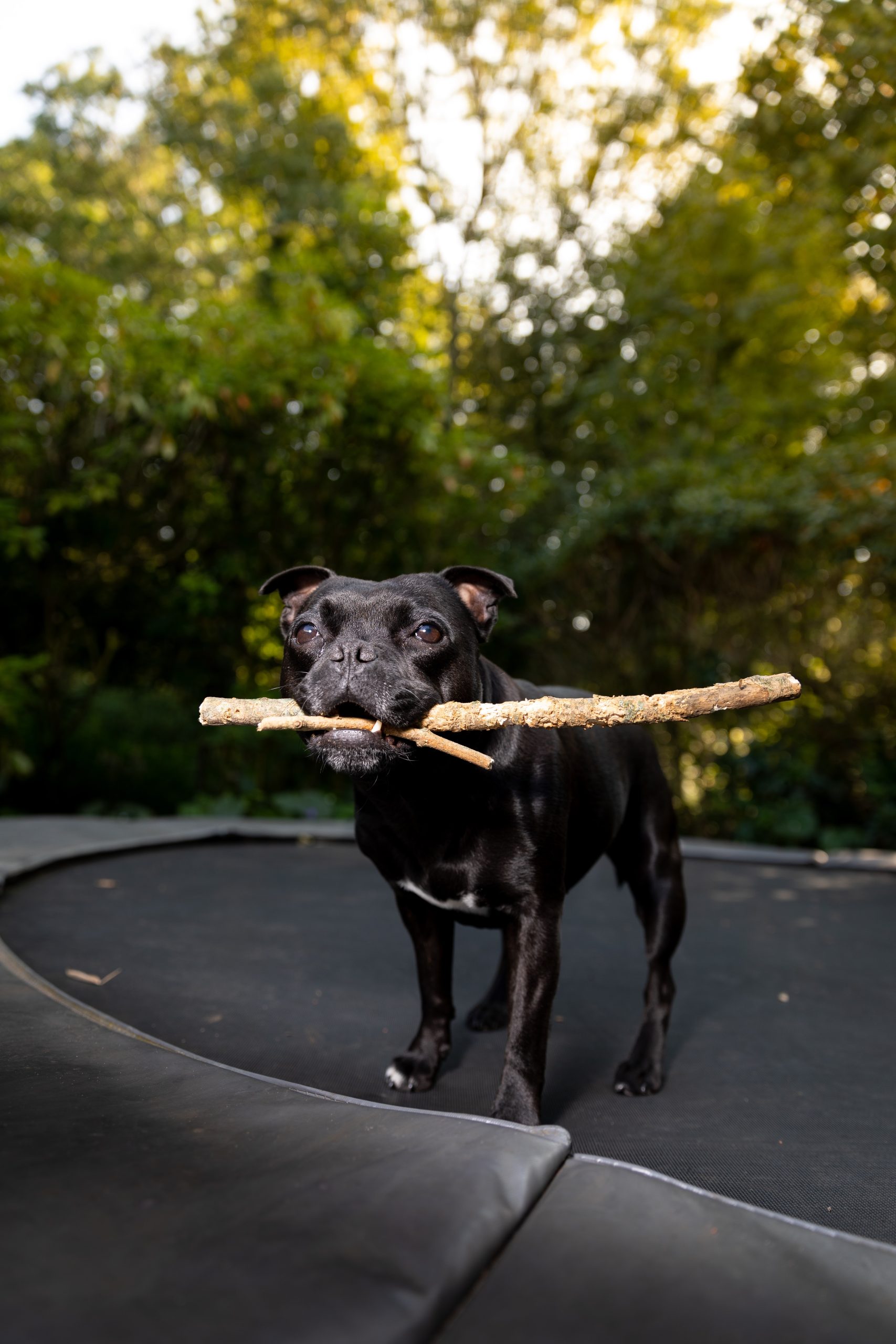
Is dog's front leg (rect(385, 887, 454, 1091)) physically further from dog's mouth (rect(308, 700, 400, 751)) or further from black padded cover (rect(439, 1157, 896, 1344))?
black padded cover (rect(439, 1157, 896, 1344))

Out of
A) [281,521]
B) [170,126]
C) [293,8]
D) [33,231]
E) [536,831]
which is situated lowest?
[536,831]

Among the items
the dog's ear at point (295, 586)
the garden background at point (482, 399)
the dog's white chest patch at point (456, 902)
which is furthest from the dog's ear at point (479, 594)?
the garden background at point (482, 399)

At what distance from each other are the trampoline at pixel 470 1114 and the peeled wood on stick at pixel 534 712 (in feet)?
1.58

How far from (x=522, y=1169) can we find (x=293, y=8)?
1091 centimetres

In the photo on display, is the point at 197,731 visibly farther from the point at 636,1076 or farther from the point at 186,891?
the point at 636,1076

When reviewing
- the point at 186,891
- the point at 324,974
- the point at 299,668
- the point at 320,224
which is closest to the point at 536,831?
the point at 299,668

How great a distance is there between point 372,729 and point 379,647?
5.5 inches

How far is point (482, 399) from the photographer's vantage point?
9461 millimetres

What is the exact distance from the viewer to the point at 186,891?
3.29 meters

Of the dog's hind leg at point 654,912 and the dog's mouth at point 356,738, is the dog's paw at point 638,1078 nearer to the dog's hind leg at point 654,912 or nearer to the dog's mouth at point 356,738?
the dog's hind leg at point 654,912

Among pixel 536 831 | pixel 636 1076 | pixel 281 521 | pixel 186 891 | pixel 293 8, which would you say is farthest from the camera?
pixel 293 8

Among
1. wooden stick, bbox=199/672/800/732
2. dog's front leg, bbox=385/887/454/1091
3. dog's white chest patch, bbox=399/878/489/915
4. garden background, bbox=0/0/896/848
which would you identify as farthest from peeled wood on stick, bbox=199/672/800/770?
garden background, bbox=0/0/896/848

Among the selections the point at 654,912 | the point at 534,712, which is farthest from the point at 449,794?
the point at 654,912

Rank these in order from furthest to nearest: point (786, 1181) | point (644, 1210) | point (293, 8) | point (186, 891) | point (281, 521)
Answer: point (293, 8) → point (281, 521) → point (186, 891) → point (786, 1181) → point (644, 1210)
